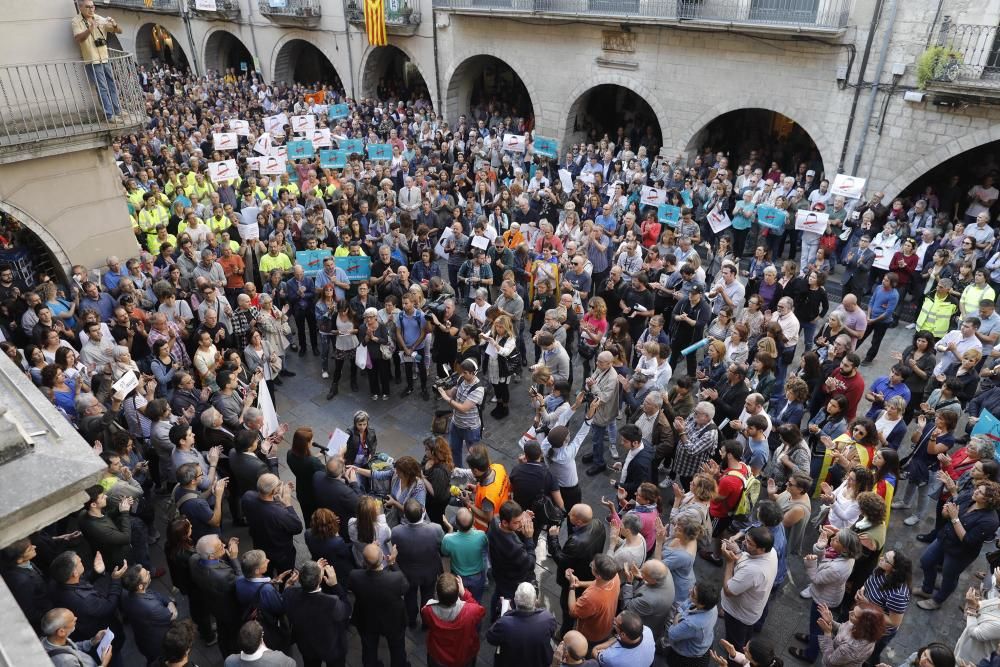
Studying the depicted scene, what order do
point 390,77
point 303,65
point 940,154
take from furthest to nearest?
point 303,65 → point 390,77 → point 940,154

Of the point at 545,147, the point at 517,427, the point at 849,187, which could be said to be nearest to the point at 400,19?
the point at 545,147

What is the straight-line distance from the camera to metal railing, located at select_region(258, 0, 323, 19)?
25797 millimetres

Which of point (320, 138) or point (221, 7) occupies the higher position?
point (221, 7)

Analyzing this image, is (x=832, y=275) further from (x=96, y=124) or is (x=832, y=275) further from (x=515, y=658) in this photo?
(x=96, y=124)

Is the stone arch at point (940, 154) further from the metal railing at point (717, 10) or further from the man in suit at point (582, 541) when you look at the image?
the man in suit at point (582, 541)

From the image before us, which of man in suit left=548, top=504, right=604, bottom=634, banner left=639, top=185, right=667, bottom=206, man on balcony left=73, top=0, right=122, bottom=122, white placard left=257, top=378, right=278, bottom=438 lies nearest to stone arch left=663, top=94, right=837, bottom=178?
banner left=639, top=185, right=667, bottom=206

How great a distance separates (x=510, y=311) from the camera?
9.52 meters

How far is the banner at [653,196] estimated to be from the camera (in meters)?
13.5

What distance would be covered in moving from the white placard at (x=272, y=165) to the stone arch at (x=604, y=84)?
957 centimetres

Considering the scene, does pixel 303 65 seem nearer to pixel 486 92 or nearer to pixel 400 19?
pixel 400 19

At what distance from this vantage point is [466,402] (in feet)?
25.0

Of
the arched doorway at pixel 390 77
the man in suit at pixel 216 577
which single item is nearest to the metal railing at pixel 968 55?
the man in suit at pixel 216 577

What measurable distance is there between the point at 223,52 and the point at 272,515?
33.9 m

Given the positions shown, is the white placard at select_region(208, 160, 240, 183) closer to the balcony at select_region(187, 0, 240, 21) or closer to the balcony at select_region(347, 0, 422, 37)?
the balcony at select_region(347, 0, 422, 37)
